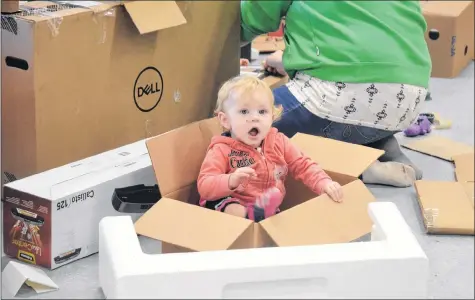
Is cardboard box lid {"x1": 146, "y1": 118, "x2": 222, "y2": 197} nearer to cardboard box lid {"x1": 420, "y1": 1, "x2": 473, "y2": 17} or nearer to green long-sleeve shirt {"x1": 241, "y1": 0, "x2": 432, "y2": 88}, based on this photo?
green long-sleeve shirt {"x1": 241, "y1": 0, "x2": 432, "y2": 88}

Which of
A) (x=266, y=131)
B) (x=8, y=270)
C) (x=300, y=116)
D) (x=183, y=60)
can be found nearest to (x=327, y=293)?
(x=266, y=131)

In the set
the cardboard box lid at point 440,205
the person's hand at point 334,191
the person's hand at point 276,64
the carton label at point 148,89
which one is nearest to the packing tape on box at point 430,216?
the cardboard box lid at point 440,205

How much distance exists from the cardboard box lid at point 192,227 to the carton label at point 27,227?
0.71 feet

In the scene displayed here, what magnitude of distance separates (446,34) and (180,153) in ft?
4.94

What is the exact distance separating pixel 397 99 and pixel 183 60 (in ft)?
1.76

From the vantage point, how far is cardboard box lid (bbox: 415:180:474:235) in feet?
5.50

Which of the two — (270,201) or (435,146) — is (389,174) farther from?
(270,201)

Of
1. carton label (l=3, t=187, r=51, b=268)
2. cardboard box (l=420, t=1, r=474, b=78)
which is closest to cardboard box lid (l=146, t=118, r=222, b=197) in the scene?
carton label (l=3, t=187, r=51, b=268)

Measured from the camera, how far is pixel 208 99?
2189 mm

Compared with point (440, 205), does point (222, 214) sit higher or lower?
higher

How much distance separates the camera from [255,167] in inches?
67.5

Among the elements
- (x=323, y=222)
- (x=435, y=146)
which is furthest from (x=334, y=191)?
(x=435, y=146)

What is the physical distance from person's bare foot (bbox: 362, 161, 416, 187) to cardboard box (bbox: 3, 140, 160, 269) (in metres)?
0.57

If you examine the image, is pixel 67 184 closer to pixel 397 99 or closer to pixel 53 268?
pixel 53 268
